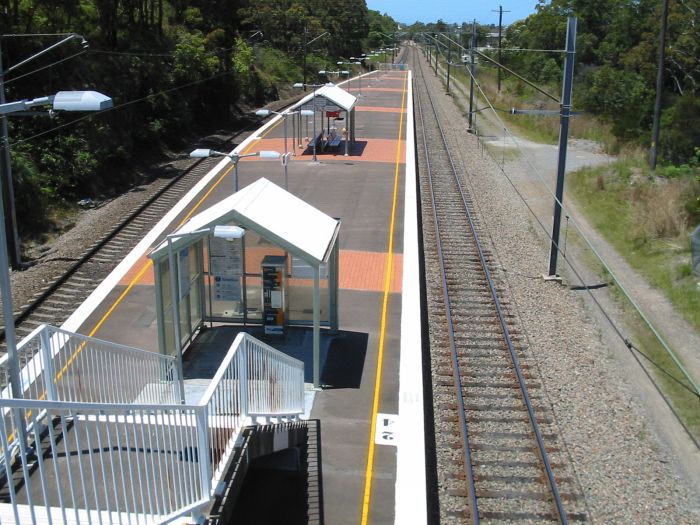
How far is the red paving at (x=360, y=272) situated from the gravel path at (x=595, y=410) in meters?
2.53

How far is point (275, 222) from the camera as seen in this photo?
11195 millimetres

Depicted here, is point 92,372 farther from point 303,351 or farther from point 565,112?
point 565,112

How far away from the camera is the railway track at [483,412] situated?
9.27 m

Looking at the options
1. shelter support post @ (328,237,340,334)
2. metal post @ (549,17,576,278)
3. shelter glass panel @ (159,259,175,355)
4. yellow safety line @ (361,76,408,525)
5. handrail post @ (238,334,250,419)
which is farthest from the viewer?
metal post @ (549,17,576,278)

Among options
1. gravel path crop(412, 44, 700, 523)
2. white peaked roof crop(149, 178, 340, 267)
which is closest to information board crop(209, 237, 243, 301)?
white peaked roof crop(149, 178, 340, 267)

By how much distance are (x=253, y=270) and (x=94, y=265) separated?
6242mm

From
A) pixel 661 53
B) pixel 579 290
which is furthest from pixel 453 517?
pixel 661 53

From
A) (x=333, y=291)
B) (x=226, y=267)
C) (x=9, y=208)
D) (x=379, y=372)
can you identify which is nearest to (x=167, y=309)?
(x=226, y=267)

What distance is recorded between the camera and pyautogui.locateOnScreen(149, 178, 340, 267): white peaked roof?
10.8 meters

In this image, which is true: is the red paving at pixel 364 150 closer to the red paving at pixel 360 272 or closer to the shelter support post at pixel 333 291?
the red paving at pixel 360 272

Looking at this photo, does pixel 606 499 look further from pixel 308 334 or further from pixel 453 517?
pixel 308 334

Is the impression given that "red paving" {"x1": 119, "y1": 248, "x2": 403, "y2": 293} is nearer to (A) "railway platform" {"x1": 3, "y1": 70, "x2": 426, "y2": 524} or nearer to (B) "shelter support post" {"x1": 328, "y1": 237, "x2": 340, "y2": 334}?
(A) "railway platform" {"x1": 3, "y1": 70, "x2": 426, "y2": 524}

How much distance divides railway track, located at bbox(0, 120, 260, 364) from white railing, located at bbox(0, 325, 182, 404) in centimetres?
231

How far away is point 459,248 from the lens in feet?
63.9
